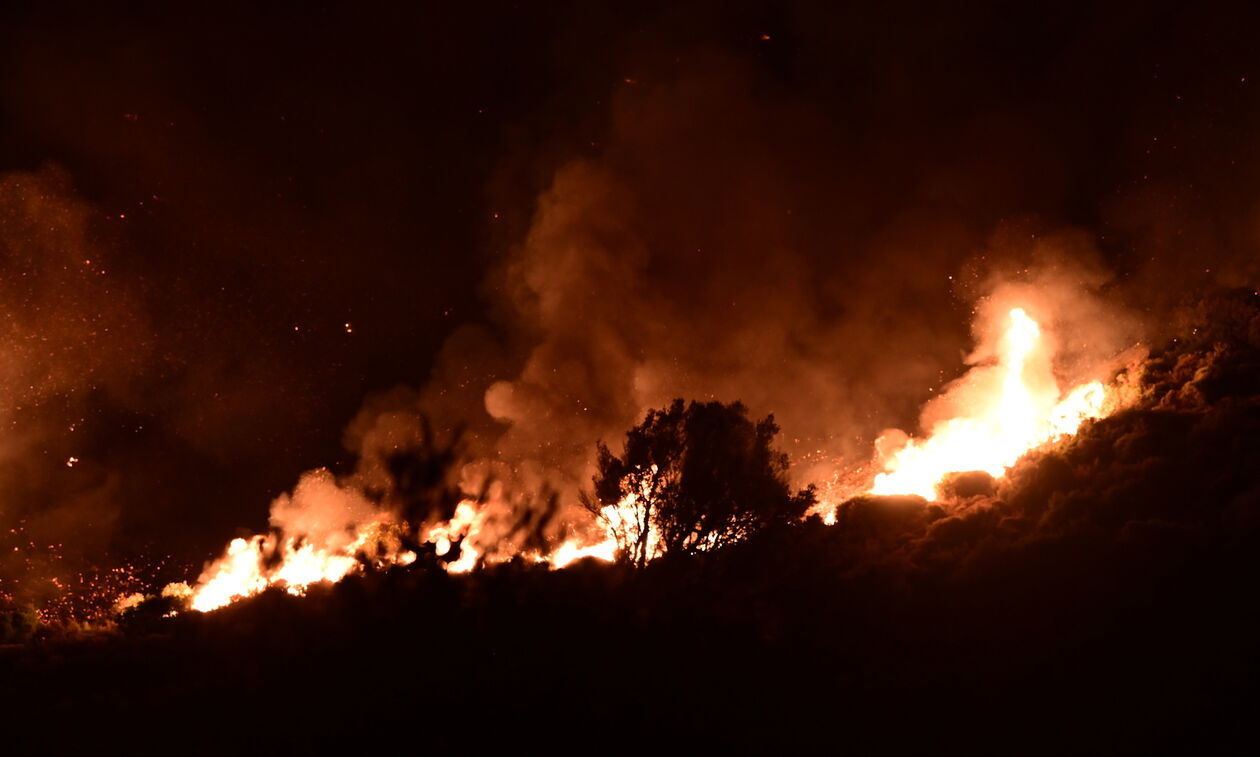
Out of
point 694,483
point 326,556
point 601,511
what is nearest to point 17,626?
point 326,556

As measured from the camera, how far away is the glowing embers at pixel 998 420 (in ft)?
73.6

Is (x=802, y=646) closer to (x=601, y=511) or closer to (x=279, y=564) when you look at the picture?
(x=601, y=511)

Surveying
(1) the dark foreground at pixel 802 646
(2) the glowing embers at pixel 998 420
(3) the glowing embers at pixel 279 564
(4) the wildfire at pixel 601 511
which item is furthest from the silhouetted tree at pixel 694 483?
(3) the glowing embers at pixel 279 564

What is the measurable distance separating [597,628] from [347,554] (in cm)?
1404

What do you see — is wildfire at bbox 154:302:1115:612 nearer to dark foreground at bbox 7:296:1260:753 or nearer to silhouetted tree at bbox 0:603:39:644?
dark foreground at bbox 7:296:1260:753

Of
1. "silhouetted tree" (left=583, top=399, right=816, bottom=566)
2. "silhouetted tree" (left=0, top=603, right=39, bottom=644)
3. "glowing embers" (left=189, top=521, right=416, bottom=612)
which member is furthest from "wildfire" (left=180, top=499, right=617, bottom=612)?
"silhouetted tree" (left=0, top=603, right=39, bottom=644)

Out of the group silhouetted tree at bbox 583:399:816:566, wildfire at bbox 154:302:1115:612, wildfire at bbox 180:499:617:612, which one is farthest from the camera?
wildfire at bbox 154:302:1115:612

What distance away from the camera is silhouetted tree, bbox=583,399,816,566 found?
16.7 metres

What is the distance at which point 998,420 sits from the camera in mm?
25156

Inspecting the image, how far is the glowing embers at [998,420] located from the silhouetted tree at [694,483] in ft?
23.0

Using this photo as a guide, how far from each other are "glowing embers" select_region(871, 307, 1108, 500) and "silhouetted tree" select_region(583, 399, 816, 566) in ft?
23.0

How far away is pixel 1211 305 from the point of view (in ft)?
74.2

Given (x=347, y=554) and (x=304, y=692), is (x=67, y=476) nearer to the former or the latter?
(x=347, y=554)

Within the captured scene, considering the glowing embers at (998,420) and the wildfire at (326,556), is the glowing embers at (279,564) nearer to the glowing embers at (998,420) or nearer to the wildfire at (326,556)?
the wildfire at (326,556)
